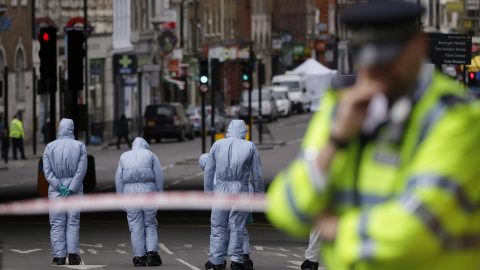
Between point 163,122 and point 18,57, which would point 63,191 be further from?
point 18,57

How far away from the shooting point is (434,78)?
4.78m

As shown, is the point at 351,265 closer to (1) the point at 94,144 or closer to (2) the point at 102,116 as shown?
(1) the point at 94,144

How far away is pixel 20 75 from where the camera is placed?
71062 mm

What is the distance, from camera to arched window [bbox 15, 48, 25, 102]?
232 feet

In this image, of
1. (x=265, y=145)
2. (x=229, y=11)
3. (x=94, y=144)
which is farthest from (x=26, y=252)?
(x=229, y=11)

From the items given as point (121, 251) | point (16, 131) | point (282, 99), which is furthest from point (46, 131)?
point (121, 251)

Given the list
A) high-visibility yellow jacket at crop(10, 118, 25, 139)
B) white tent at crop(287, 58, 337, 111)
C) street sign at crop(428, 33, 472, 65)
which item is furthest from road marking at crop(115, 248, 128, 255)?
white tent at crop(287, 58, 337, 111)

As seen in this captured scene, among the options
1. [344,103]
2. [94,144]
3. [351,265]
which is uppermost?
[344,103]

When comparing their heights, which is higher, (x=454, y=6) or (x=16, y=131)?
(x=454, y=6)

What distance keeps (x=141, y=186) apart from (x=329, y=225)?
50.5 ft

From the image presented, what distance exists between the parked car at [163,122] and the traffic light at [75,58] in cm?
4467

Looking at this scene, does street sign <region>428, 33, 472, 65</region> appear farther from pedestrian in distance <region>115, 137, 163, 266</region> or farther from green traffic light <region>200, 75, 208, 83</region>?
pedestrian in distance <region>115, 137, 163, 266</region>

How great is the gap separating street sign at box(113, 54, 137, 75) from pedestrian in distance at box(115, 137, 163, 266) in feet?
201

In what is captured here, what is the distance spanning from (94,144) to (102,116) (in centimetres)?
1127
